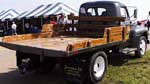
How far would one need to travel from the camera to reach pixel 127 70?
30.4ft

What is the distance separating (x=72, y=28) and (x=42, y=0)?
2158cm

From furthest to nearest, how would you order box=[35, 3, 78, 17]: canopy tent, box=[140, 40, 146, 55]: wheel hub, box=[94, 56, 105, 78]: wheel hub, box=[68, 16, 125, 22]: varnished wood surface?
1. box=[35, 3, 78, 17]: canopy tent
2. box=[140, 40, 146, 55]: wheel hub
3. box=[68, 16, 125, 22]: varnished wood surface
4. box=[94, 56, 105, 78]: wheel hub

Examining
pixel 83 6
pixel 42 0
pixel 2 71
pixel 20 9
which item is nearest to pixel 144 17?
pixel 42 0

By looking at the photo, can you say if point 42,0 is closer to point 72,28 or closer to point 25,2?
point 25,2

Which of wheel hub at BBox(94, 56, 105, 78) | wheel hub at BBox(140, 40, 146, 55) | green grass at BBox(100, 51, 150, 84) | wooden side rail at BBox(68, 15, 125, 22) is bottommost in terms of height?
Answer: green grass at BBox(100, 51, 150, 84)

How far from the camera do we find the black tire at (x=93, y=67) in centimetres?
760

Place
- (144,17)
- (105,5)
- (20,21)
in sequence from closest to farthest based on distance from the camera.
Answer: (105,5), (20,21), (144,17)

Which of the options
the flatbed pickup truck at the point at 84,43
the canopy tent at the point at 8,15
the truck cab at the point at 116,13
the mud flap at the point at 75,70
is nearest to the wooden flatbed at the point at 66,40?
the flatbed pickup truck at the point at 84,43

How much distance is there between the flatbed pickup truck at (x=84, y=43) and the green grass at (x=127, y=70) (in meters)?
0.32

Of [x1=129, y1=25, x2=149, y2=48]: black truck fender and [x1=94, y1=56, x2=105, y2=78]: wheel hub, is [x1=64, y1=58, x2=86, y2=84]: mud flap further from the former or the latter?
[x1=129, y1=25, x2=149, y2=48]: black truck fender

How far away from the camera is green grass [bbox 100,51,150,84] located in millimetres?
8203

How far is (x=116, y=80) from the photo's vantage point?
825 cm

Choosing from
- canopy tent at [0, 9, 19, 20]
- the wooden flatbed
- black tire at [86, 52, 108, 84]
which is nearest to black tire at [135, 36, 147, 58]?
the wooden flatbed

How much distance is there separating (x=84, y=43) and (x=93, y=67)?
0.74m
